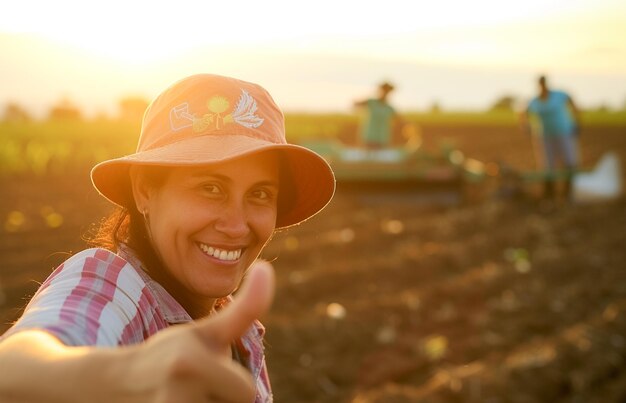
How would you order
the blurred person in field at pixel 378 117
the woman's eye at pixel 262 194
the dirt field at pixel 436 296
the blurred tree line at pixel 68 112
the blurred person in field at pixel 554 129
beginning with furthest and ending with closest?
the blurred tree line at pixel 68 112, the blurred person in field at pixel 378 117, the blurred person in field at pixel 554 129, the dirt field at pixel 436 296, the woman's eye at pixel 262 194

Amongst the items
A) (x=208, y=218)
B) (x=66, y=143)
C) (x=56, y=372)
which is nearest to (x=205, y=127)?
(x=208, y=218)

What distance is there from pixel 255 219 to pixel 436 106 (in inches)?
1762

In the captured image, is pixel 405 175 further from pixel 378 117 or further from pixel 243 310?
pixel 243 310

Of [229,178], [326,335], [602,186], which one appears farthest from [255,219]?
[602,186]

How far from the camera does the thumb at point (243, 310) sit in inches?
28.9

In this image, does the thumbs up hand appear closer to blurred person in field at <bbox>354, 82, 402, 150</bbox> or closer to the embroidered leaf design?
the embroidered leaf design

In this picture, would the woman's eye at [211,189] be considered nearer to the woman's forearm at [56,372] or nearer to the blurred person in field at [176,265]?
the blurred person in field at [176,265]

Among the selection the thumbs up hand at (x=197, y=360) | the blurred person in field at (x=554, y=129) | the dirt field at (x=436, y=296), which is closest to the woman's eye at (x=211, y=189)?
the thumbs up hand at (x=197, y=360)

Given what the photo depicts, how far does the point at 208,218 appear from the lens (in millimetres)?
1465

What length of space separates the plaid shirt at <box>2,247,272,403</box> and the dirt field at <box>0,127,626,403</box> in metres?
1.96

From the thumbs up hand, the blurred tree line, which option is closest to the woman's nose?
the thumbs up hand

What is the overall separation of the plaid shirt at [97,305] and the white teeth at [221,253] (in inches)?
4.7

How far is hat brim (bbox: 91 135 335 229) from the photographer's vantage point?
139 centimetres

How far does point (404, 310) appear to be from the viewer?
638 centimetres
